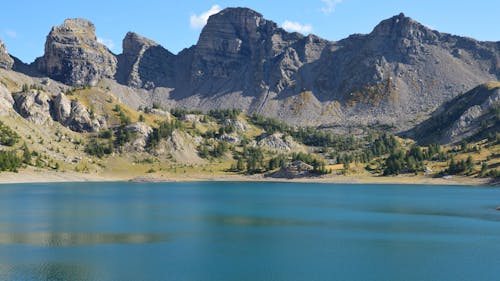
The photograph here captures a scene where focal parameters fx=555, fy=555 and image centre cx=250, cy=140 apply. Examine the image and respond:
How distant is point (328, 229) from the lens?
323 feet

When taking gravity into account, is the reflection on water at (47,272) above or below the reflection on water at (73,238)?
below

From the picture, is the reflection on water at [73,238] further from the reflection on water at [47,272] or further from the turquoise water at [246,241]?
the reflection on water at [47,272]

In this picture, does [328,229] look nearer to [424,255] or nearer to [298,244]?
[298,244]

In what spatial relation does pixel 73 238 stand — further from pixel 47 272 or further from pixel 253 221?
pixel 253 221

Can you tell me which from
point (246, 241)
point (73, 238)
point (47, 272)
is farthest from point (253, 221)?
point (47, 272)

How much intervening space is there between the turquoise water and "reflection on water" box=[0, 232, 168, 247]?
0.15 meters

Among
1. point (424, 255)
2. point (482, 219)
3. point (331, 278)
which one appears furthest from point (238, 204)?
point (331, 278)

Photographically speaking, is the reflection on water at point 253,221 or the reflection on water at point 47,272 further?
the reflection on water at point 253,221

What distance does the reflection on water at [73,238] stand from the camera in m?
81.2

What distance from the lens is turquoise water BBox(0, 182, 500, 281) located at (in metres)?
64.1

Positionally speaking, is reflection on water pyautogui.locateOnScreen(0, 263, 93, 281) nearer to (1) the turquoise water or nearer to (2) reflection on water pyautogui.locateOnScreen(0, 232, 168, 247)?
(1) the turquoise water

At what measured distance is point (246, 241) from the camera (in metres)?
85.0

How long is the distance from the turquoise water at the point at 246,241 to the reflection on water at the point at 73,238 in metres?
0.15

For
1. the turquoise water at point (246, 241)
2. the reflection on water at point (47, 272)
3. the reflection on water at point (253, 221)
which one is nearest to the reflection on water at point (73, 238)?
the turquoise water at point (246, 241)
